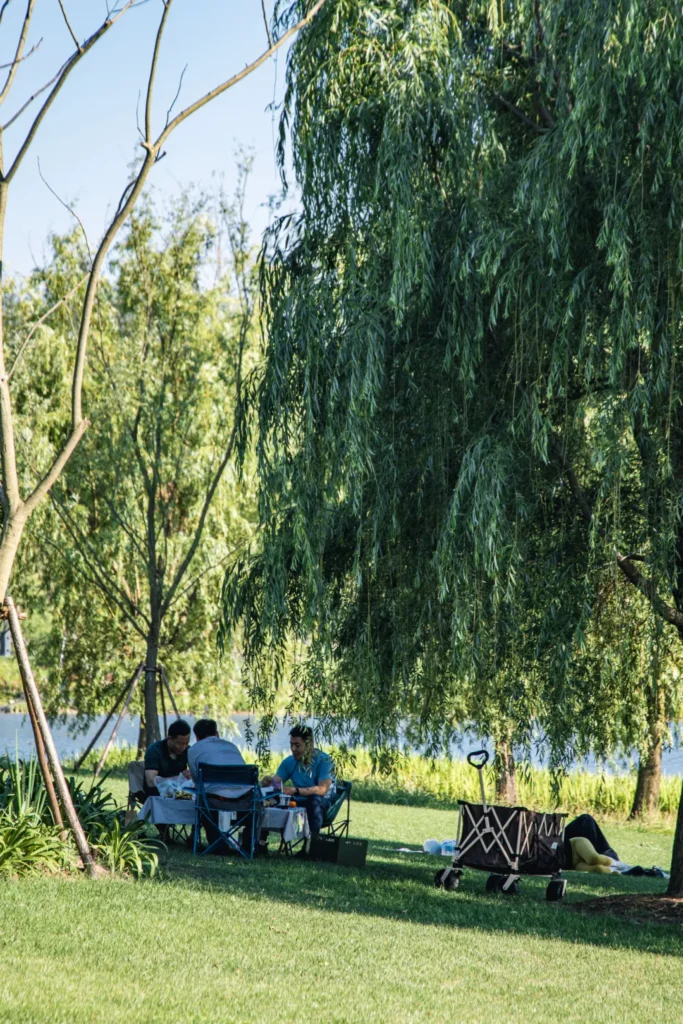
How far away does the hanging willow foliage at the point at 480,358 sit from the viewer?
6.90m

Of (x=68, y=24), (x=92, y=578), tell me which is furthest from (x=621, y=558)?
(x=92, y=578)

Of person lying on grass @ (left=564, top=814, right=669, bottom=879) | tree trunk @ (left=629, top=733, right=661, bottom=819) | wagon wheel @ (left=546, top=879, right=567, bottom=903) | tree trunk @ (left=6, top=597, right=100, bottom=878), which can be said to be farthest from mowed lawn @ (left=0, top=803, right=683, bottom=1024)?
tree trunk @ (left=629, top=733, right=661, bottom=819)

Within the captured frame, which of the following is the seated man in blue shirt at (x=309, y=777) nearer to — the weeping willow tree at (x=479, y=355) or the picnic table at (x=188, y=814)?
the picnic table at (x=188, y=814)

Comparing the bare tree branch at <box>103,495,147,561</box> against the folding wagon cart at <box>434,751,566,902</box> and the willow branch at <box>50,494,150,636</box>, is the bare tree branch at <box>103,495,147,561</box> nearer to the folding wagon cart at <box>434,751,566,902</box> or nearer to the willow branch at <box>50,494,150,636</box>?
the willow branch at <box>50,494,150,636</box>

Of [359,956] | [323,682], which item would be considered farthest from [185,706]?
[359,956]

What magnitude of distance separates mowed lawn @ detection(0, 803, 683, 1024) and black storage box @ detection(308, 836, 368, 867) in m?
0.90

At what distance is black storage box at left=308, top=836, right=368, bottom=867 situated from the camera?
32.9 ft

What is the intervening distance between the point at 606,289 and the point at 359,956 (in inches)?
173

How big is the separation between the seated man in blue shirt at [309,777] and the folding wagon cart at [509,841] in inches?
73.4

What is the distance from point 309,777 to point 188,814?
4.62ft

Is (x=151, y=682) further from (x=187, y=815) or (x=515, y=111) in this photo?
(x=515, y=111)

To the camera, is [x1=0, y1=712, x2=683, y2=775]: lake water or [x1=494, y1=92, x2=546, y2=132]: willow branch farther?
[x1=0, y1=712, x2=683, y2=775]: lake water

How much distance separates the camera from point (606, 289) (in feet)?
23.1

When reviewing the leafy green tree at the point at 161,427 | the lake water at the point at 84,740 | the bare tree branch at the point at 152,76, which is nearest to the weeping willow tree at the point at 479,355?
the bare tree branch at the point at 152,76
